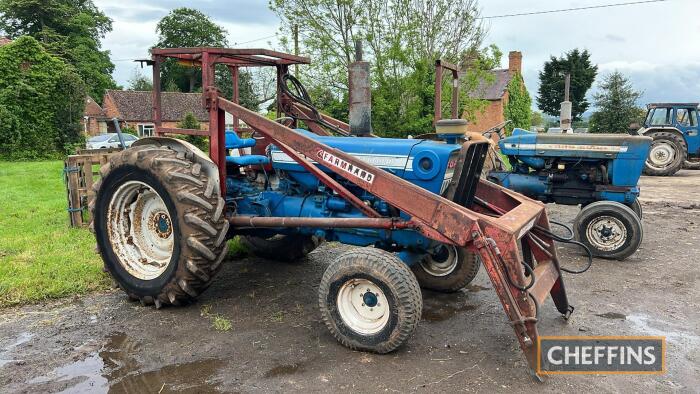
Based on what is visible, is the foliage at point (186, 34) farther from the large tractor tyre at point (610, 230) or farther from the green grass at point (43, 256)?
the large tractor tyre at point (610, 230)

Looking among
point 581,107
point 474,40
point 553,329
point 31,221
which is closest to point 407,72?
point 474,40

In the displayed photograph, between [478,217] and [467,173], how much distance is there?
0.85 meters

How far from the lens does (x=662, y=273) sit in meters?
6.00

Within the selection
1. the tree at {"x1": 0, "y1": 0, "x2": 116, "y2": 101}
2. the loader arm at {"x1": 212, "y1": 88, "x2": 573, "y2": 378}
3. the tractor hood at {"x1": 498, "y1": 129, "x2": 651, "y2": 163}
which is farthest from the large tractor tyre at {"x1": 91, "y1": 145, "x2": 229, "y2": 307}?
the tree at {"x1": 0, "y1": 0, "x2": 116, "y2": 101}

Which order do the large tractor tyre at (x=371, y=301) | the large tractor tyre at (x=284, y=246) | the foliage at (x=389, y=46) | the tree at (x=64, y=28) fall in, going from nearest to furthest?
the large tractor tyre at (x=371, y=301) → the large tractor tyre at (x=284, y=246) → the foliage at (x=389, y=46) → the tree at (x=64, y=28)

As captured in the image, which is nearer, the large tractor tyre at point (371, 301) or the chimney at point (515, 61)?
the large tractor tyre at point (371, 301)

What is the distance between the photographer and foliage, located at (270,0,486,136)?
15.4 meters

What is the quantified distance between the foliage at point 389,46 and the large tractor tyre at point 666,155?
6.57 metres

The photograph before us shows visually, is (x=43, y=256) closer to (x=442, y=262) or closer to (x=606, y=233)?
(x=442, y=262)

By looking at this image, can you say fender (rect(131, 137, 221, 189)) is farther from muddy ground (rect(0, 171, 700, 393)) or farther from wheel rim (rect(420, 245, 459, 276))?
wheel rim (rect(420, 245, 459, 276))

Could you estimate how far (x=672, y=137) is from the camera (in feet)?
54.6

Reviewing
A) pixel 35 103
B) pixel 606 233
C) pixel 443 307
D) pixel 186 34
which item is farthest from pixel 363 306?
pixel 186 34

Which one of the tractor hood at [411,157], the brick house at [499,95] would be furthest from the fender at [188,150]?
the brick house at [499,95]

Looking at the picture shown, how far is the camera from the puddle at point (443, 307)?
4.59 m
